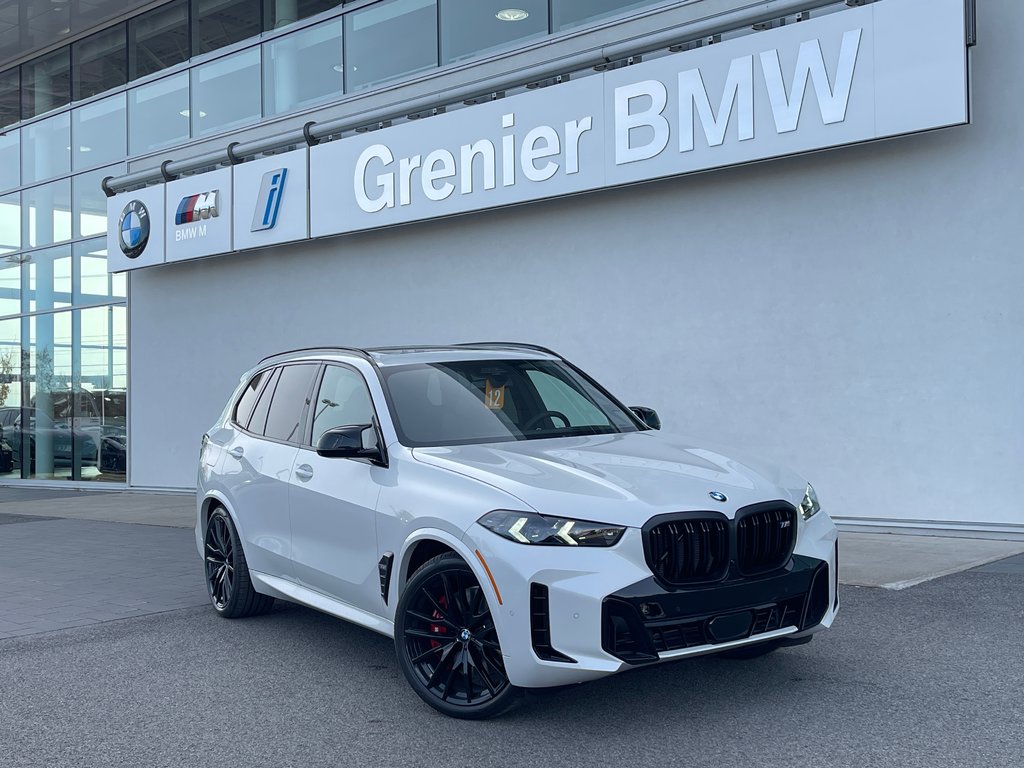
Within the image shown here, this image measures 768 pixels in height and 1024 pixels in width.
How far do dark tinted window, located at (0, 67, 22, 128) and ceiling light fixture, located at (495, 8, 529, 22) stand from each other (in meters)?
13.0

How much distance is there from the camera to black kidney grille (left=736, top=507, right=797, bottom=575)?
455 cm

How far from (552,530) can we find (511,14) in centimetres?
1066

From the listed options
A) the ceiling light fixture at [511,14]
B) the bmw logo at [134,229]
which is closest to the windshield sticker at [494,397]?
the ceiling light fixture at [511,14]

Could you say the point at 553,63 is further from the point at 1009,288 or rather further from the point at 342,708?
the point at 342,708

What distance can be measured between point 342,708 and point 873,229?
7382 millimetres

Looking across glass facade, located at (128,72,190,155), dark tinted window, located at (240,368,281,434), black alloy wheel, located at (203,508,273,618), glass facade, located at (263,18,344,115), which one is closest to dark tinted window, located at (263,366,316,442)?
dark tinted window, located at (240,368,281,434)

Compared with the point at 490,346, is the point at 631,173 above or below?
above

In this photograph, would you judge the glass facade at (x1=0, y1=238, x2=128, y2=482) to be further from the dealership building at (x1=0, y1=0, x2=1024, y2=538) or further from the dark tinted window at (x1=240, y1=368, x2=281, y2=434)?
the dark tinted window at (x1=240, y1=368, x2=281, y2=434)

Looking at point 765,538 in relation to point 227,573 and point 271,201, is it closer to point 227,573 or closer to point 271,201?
point 227,573

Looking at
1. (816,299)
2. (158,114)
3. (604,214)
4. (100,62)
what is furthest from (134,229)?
(816,299)

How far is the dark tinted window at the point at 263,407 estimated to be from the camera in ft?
22.9

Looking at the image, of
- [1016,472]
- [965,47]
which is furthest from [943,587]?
[965,47]

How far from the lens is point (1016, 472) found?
950 centimetres

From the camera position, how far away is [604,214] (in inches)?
480
